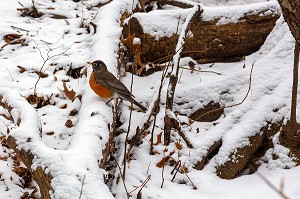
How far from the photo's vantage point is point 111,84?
4000 mm

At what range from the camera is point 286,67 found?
13.7 feet

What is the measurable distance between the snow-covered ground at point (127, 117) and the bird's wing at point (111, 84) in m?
0.17

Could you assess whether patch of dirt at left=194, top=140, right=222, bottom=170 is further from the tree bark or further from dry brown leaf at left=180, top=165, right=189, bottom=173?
the tree bark

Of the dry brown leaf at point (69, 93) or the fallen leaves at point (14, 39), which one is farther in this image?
the fallen leaves at point (14, 39)

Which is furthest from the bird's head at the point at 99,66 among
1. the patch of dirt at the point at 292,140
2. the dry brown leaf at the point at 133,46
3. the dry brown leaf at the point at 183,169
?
the patch of dirt at the point at 292,140

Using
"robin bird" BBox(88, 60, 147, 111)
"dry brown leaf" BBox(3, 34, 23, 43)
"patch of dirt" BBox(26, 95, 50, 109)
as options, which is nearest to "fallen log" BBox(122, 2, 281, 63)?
"robin bird" BBox(88, 60, 147, 111)

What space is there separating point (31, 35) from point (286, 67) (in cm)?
374

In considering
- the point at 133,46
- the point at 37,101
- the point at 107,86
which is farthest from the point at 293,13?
the point at 37,101

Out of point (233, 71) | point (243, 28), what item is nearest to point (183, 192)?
point (233, 71)

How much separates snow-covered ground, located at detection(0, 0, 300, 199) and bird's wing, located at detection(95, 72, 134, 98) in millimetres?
173

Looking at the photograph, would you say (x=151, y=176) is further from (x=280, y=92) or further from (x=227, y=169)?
(x=280, y=92)

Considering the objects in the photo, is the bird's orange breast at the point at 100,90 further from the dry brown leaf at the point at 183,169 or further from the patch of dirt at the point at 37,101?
the dry brown leaf at the point at 183,169

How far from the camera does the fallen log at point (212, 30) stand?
4848 millimetres

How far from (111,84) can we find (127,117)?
16.7 inches
